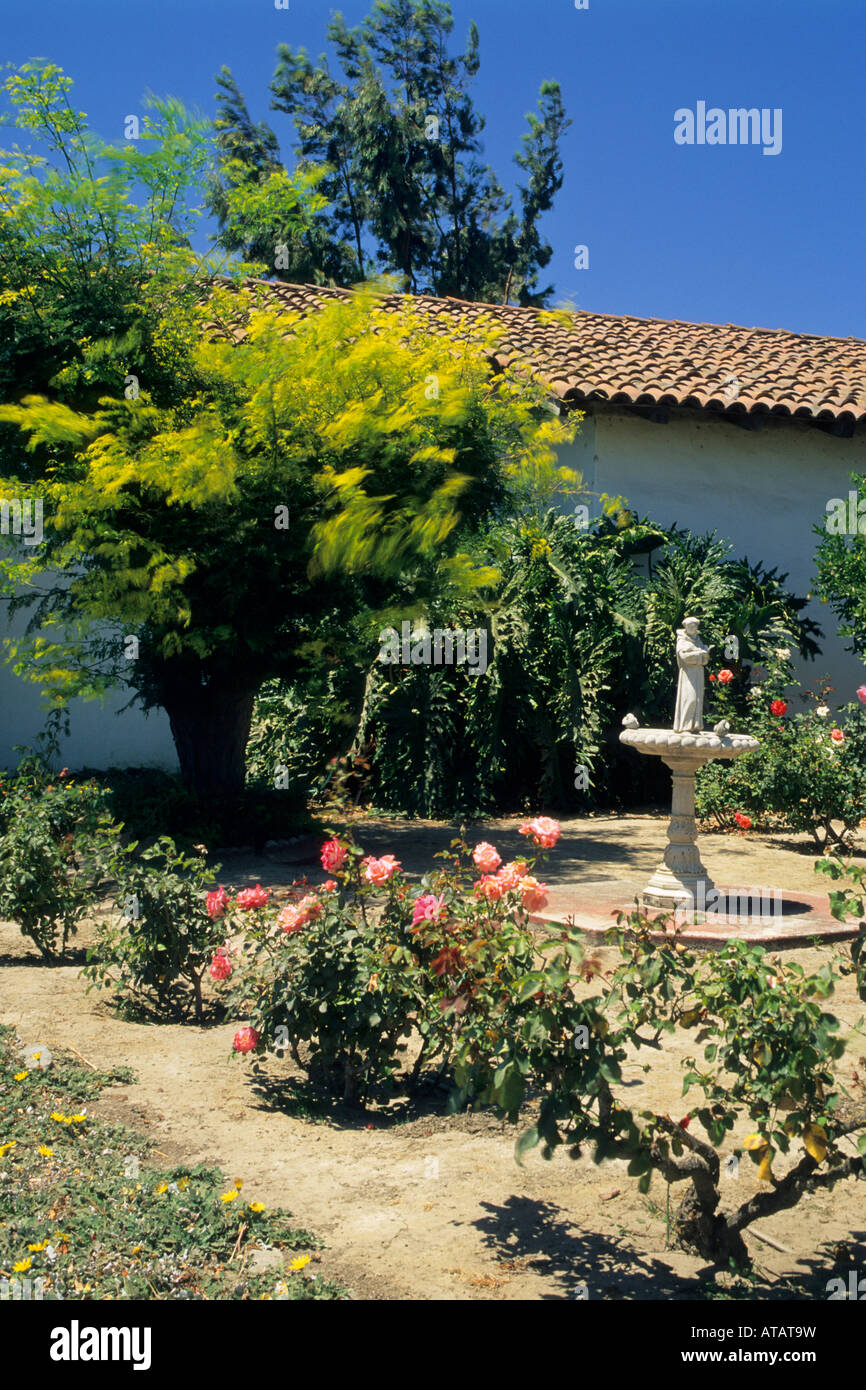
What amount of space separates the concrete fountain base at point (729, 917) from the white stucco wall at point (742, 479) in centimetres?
691

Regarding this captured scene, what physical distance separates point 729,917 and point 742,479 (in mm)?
8637

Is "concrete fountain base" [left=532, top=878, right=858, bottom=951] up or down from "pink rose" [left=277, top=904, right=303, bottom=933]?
down

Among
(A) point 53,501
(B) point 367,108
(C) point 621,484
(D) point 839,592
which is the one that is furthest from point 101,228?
(B) point 367,108

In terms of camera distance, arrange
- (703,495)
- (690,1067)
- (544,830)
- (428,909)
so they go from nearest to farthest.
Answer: (690,1067), (428,909), (544,830), (703,495)

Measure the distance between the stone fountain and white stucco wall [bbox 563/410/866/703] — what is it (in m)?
6.70

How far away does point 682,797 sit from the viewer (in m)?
7.65

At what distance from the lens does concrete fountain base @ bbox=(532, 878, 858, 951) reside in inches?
266

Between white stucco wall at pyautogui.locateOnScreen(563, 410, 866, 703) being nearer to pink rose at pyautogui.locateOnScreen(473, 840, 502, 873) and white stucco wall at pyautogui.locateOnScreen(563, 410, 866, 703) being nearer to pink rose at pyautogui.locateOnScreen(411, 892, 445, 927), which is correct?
pink rose at pyautogui.locateOnScreen(473, 840, 502, 873)

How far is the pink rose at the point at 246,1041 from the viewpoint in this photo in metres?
4.33

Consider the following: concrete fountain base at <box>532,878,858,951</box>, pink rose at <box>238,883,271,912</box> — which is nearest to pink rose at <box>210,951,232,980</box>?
pink rose at <box>238,883,271,912</box>

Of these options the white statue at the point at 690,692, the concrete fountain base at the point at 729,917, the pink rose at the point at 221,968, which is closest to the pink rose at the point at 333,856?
the pink rose at the point at 221,968

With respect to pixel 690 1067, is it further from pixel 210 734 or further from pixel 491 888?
pixel 210 734

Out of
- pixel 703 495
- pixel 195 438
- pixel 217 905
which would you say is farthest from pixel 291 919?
pixel 703 495
